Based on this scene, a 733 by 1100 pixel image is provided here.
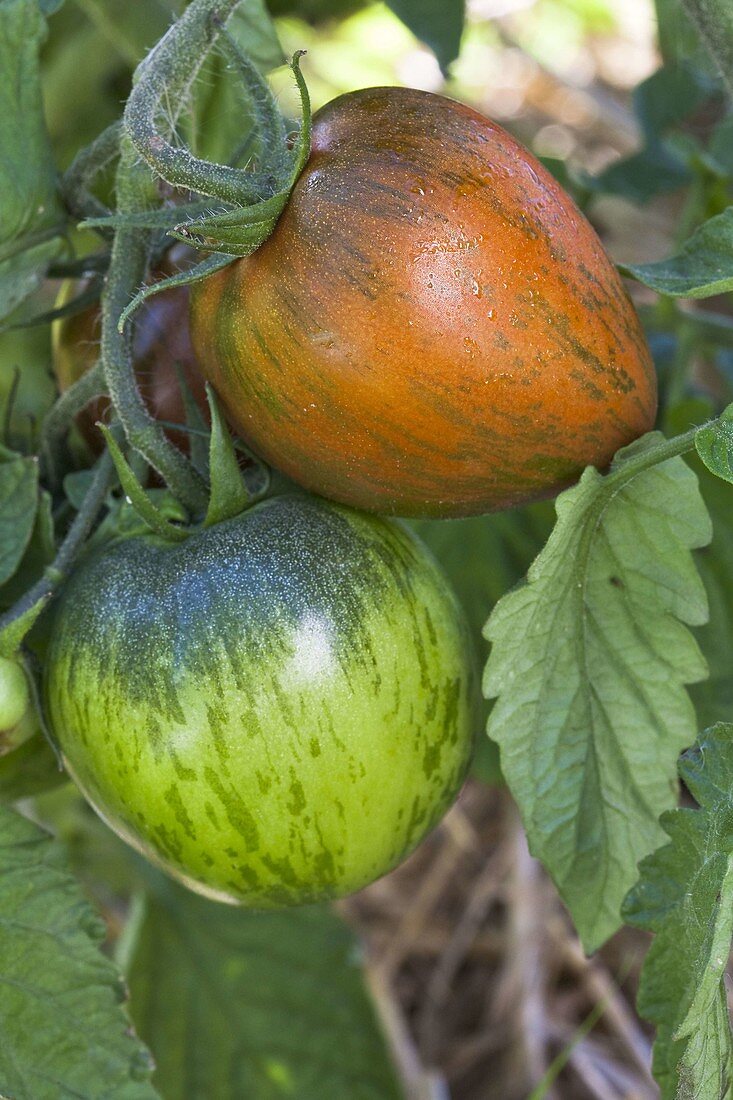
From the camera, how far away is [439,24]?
105 cm

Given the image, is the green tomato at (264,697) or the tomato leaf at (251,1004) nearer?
the green tomato at (264,697)

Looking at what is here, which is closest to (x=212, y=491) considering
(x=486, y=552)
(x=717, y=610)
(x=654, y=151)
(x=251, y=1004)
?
(x=486, y=552)

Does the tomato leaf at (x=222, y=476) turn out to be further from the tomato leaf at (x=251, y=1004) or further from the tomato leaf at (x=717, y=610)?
the tomato leaf at (x=251, y=1004)

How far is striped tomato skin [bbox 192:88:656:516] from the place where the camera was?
0.61 meters

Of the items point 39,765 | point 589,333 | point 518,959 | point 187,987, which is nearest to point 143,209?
point 589,333

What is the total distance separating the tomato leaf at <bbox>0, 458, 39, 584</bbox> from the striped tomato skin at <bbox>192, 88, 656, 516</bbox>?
0.17 meters

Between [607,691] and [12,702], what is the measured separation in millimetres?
348

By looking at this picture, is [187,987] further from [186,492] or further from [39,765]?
[186,492]

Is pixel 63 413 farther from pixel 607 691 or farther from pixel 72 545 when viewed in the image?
pixel 607 691

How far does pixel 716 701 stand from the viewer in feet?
3.61

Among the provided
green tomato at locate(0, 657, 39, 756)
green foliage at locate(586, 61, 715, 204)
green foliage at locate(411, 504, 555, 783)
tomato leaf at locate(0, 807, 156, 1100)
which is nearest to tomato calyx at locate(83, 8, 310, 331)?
green tomato at locate(0, 657, 39, 756)

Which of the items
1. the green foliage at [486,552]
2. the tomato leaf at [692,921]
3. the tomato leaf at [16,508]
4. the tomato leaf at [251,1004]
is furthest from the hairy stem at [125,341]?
the tomato leaf at [251,1004]

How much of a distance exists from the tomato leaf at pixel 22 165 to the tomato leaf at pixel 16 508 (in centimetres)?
10

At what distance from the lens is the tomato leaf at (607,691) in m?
0.70
